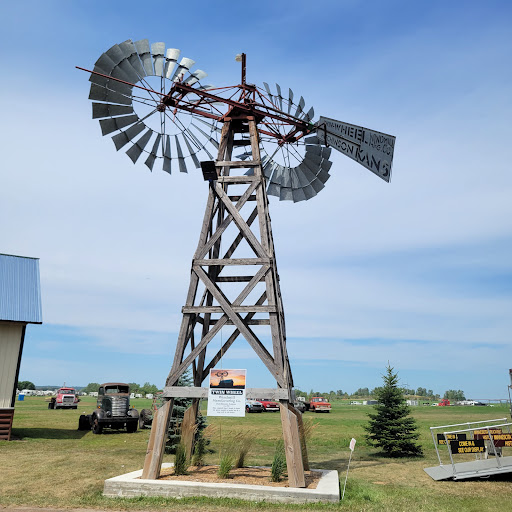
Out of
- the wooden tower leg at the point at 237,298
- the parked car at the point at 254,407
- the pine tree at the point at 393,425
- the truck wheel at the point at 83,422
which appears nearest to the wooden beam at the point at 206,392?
the wooden tower leg at the point at 237,298

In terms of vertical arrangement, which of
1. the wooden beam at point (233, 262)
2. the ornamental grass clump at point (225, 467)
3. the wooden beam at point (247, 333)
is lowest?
the ornamental grass clump at point (225, 467)

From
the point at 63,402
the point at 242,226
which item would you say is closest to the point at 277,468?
the point at 242,226

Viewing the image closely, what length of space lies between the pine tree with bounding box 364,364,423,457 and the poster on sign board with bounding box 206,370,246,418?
8348 mm

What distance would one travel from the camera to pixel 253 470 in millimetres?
13680

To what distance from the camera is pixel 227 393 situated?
12477 mm

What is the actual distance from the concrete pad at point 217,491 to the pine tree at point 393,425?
809 centimetres

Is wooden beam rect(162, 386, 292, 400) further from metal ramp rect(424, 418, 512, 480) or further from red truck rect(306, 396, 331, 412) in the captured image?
red truck rect(306, 396, 331, 412)

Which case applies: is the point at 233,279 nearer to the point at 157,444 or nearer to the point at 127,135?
the point at 157,444

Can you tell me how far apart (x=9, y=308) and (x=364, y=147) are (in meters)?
16.0

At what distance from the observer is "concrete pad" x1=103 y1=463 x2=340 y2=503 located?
35.7 feet

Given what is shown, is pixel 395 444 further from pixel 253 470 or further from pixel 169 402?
pixel 169 402

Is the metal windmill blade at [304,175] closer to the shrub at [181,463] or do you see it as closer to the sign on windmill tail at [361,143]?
the sign on windmill tail at [361,143]

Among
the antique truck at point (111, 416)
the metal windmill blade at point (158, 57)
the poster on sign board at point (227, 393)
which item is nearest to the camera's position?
the poster on sign board at point (227, 393)

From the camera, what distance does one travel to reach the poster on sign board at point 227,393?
40.5ft
